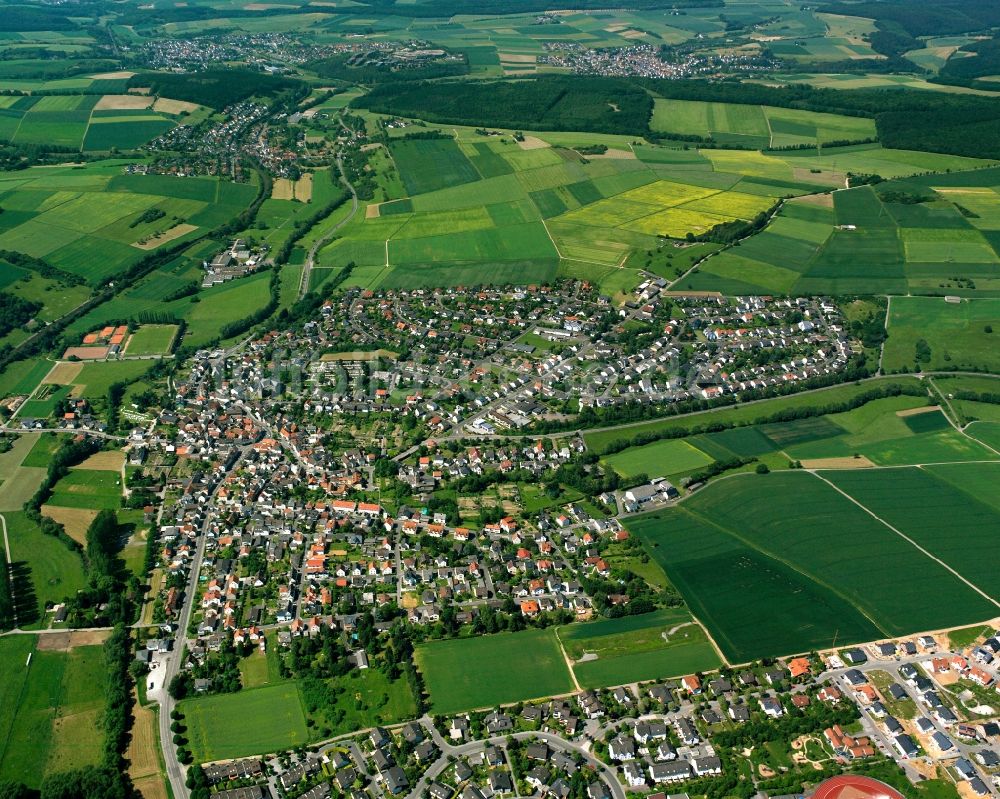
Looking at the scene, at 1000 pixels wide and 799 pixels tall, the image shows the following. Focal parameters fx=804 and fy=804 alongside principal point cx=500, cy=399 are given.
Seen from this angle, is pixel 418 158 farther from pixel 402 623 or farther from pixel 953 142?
pixel 402 623

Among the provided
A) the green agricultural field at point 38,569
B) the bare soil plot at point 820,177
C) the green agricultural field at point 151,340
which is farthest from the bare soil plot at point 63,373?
the bare soil plot at point 820,177

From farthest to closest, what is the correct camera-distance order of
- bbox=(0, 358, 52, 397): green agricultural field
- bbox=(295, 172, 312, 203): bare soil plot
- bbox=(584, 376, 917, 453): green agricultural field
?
bbox=(295, 172, 312, 203): bare soil plot → bbox=(0, 358, 52, 397): green agricultural field → bbox=(584, 376, 917, 453): green agricultural field

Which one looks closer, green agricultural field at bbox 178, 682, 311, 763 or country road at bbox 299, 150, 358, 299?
→ green agricultural field at bbox 178, 682, 311, 763

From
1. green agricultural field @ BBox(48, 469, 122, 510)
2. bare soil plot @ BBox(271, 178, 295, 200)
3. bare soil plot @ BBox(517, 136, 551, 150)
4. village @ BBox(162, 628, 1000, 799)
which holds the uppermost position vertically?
bare soil plot @ BBox(517, 136, 551, 150)

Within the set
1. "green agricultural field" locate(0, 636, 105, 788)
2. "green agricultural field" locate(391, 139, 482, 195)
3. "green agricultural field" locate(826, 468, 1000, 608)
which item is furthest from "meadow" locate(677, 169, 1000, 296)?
"green agricultural field" locate(0, 636, 105, 788)

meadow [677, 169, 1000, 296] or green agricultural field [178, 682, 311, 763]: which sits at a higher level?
meadow [677, 169, 1000, 296]

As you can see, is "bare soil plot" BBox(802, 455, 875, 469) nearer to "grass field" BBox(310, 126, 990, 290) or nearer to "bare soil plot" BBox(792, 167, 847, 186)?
"grass field" BBox(310, 126, 990, 290)

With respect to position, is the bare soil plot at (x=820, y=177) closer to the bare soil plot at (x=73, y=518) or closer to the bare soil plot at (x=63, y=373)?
the bare soil plot at (x=63, y=373)
